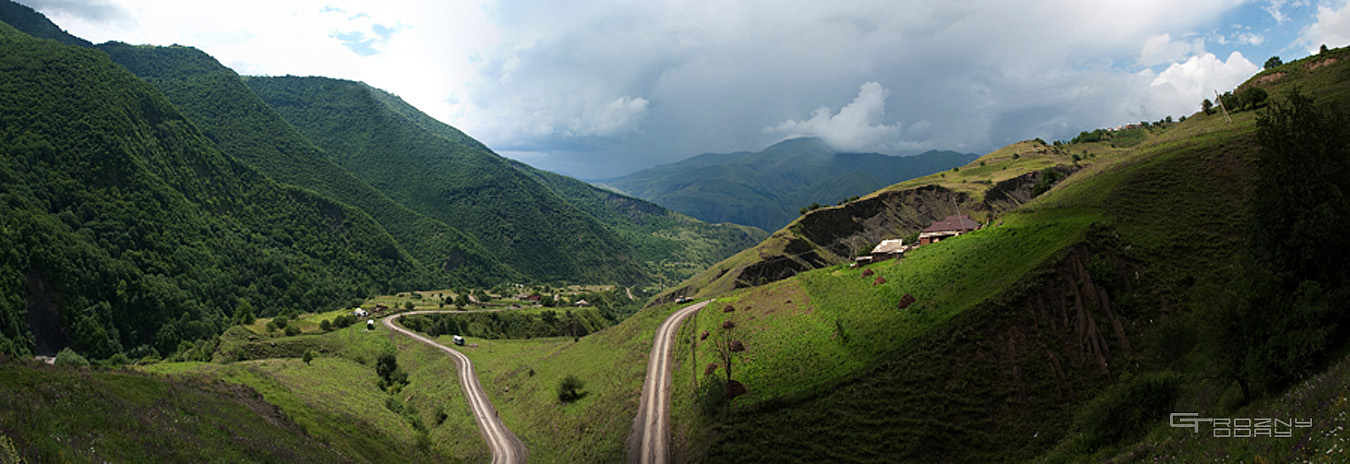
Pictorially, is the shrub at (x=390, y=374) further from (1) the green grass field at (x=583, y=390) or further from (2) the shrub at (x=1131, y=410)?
(2) the shrub at (x=1131, y=410)

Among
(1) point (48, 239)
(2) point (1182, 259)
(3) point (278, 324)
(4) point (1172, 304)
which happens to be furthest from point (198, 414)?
(1) point (48, 239)

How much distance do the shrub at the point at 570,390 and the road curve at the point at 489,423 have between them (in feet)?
19.3

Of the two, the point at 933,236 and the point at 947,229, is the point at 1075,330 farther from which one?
the point at 947,229

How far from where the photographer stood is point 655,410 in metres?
49.2

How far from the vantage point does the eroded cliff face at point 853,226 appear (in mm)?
119562

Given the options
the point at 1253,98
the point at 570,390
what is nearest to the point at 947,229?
the point at 1253,98

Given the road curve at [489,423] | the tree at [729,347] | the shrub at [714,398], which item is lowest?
the road curve at [489,423]

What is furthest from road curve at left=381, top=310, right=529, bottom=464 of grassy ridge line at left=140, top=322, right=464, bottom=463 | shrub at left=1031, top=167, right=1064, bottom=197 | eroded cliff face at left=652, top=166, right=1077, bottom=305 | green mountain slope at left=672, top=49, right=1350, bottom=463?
shrub at left=1031, top=167, right=1064, bottom=197

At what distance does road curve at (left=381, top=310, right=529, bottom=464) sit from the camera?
5153 centimetres

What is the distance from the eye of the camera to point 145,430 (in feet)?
78.2

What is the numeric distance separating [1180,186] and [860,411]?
35.3 m

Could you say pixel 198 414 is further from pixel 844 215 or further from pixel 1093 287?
pixel 844 215

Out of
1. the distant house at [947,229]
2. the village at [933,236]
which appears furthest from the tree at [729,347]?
the distant house at [947,229]

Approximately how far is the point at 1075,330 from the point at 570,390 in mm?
43539
